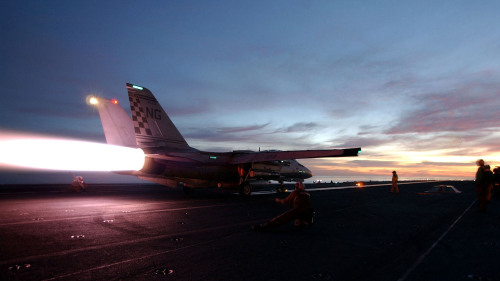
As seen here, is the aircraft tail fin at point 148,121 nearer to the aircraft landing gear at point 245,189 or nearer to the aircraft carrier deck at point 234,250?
the aircraft landing gear at point 245,189

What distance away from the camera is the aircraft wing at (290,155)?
655 inches

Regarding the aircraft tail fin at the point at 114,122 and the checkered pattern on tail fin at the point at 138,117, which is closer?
the checkered pattern on tail fin at the point at 138,117

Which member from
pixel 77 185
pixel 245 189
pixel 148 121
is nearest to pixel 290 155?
pixel 245 189

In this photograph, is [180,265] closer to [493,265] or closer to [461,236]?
[493,265]

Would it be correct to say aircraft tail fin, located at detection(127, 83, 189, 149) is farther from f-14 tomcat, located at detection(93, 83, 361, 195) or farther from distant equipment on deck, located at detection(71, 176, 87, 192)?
distant equipment on deck, located at detection(71, 176, 87, 192)

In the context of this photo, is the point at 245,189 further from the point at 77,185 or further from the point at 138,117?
the point at 77,185

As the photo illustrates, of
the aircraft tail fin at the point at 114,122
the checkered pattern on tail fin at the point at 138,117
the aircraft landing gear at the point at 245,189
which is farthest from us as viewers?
the aircraft landing gear at the point at 245,189

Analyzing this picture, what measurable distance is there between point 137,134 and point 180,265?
1419 cm

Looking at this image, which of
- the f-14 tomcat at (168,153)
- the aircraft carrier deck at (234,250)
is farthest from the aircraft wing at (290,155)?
the aircraft carrier deck at (234,250)

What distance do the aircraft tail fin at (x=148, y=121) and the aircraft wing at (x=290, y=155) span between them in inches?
193

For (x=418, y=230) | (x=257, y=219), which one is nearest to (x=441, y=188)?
(x=418, y=230)

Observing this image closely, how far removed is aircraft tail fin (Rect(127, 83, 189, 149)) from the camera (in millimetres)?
17750

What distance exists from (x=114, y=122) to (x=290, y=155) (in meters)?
11.5

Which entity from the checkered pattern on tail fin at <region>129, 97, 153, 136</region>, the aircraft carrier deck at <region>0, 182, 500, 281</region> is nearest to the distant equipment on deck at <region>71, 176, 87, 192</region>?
the checkered pattern on tail fin at <region>129, 97, 153, 136</region>
